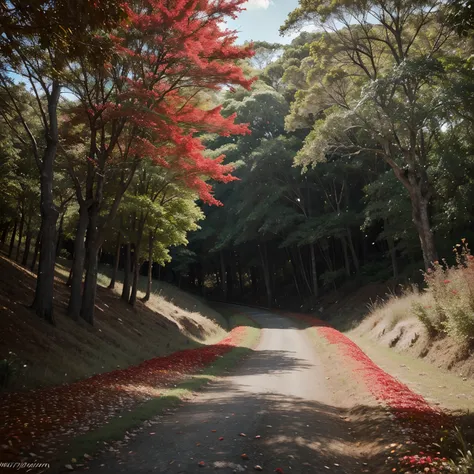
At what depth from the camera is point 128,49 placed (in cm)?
1380


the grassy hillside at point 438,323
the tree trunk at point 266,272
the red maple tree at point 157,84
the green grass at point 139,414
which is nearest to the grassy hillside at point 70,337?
the red maple tree at point 157,84

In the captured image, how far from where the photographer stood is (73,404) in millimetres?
8047

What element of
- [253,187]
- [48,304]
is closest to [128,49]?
[48,304]

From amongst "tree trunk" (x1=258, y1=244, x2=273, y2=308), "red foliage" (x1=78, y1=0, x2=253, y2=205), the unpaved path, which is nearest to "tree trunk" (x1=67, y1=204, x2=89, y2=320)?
"red foliage" (x1=78, y1=0, x2=253, y2=205)

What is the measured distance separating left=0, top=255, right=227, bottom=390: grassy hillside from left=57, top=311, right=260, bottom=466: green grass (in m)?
2.80

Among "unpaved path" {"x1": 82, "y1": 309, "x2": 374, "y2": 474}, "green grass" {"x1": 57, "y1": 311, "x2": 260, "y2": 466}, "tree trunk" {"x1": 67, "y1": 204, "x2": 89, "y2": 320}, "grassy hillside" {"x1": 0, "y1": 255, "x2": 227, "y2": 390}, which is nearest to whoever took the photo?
"unpaved path" {"x1": 82, "y1": 309, "x2": 374, "y2": 474}

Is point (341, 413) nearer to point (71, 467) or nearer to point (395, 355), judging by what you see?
point (71, 467)

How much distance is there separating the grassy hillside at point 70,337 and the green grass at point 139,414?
9.19ft

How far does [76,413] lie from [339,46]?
63.8 feet

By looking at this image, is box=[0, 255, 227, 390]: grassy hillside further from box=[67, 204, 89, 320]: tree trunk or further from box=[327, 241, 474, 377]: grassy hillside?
box=[327, 241, 474, 377]: grassy hillside

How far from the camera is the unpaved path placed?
5309mm

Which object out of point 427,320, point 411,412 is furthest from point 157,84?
point 411,412

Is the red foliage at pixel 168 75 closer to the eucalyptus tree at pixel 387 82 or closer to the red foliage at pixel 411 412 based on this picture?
the eucalyptus tree at pixel 387 82

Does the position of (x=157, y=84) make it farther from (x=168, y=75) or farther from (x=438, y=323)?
(x=438, y=323)
